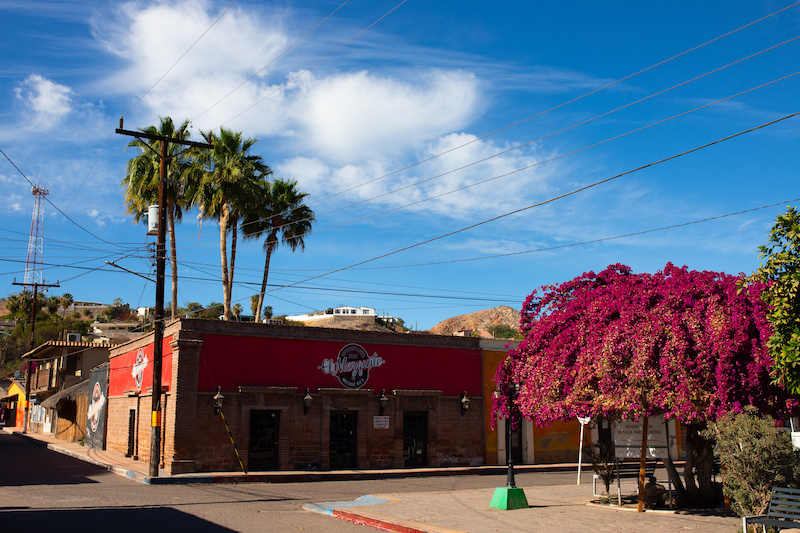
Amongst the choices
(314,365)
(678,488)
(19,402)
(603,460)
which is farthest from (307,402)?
(19,402)

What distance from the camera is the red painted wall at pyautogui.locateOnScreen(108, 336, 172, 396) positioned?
21.9 meters

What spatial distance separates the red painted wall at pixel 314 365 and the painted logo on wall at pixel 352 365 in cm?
13

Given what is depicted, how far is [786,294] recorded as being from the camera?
9.16 meters

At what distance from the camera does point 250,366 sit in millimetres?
21781

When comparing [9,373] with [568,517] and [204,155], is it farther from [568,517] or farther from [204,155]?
[568,517]

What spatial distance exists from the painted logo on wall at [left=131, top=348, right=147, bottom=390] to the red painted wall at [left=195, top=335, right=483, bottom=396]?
577 cm

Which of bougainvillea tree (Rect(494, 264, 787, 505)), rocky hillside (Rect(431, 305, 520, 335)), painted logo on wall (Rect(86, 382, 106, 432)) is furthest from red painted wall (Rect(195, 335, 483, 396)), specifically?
rocky hillside (Rect(431, 305, 520, 335))

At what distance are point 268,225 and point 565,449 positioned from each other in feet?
58.0

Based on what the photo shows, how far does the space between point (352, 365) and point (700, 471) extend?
12921mm

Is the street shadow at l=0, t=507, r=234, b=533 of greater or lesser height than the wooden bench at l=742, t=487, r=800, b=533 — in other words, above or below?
below

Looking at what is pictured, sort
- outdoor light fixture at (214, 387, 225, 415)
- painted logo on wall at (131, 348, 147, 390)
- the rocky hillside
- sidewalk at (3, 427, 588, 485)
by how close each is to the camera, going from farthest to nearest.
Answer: the rocky hillside
painted logo on wall at (131, 348, 147, 390)
outdoor light fixture at (214, 387, 225, 415)
sidewalk at (3, 427, 588, 485)

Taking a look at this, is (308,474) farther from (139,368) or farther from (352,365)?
(139,368)

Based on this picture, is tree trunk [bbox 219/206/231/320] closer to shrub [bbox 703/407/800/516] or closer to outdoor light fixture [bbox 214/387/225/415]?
outdoor light fixture [bbox 214/387/225/415]

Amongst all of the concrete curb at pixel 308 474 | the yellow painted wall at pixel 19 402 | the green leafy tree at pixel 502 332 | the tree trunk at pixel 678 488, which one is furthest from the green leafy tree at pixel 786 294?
the green leafy tree at pixel 502 332
